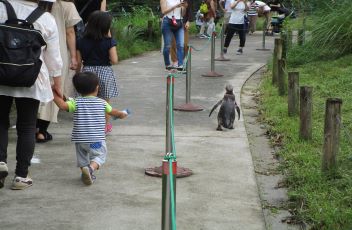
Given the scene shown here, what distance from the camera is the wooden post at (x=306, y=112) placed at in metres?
6.39

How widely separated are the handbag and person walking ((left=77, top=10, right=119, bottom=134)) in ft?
13.4

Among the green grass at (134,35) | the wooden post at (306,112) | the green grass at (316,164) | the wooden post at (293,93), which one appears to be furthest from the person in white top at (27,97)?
the green grass at (134,35)

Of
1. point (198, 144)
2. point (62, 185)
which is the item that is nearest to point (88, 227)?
point (62, 185)

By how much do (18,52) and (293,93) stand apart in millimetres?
4017

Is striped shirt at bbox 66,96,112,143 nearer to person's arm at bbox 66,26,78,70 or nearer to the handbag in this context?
person's arm at bbox 66,26,78,70

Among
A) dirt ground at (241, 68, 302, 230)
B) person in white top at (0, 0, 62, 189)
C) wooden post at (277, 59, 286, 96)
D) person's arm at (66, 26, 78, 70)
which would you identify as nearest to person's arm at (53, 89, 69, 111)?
person in white top at (0, 0, 62, 189)

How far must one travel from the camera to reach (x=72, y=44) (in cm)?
696

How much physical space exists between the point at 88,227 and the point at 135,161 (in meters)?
1.83

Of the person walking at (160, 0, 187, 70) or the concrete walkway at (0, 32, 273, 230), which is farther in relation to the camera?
the person walking at (160, 0, 187, 70)

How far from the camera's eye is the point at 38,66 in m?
4.88

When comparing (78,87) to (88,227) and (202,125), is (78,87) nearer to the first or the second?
(88,227)

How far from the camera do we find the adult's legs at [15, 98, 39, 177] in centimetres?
504

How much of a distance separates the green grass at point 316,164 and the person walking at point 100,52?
1938 mm

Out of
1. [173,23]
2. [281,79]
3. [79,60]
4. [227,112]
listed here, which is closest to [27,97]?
[79,60]
